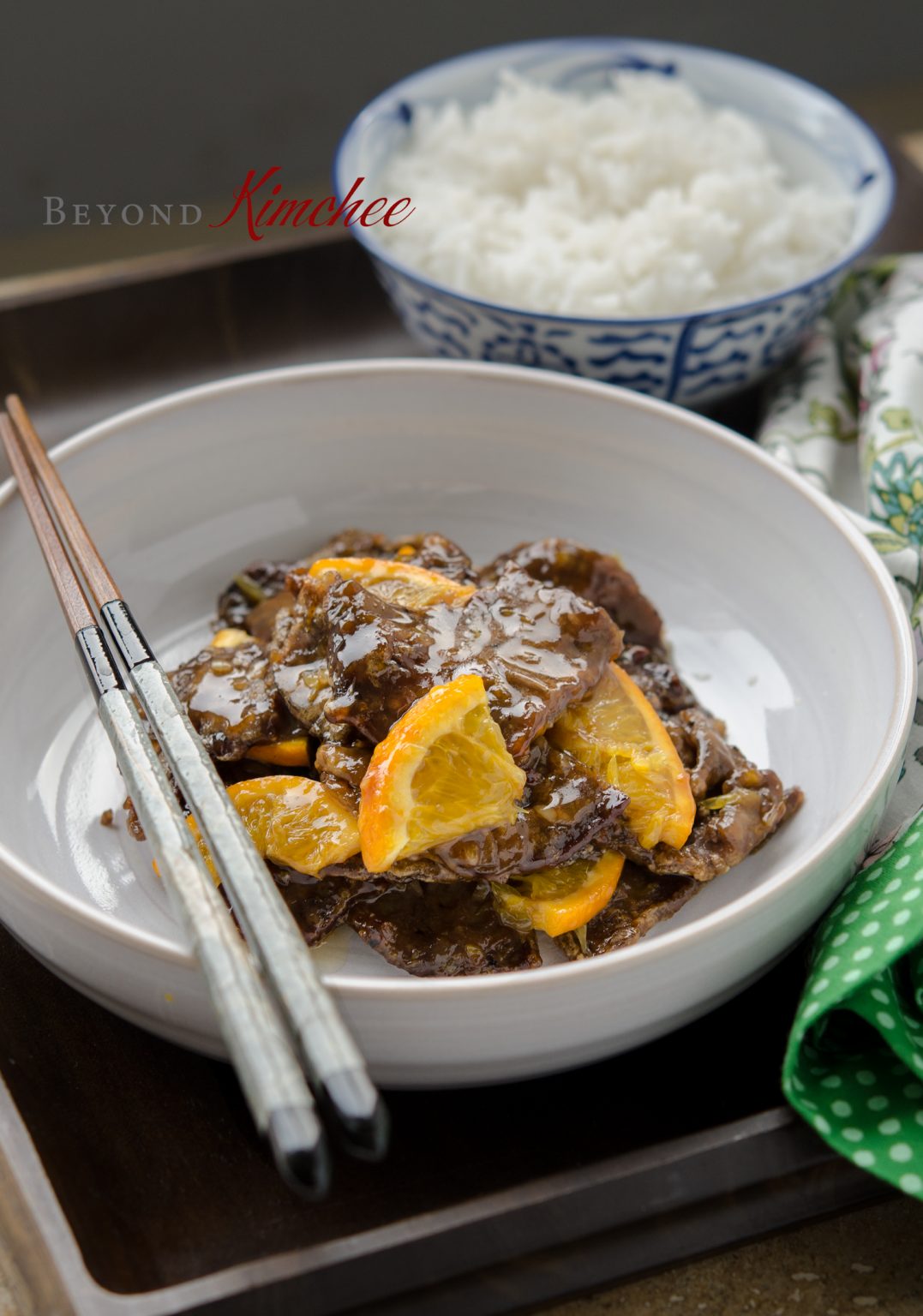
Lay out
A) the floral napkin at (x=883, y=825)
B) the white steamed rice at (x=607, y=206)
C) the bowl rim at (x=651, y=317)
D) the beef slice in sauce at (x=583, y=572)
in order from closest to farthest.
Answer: the floral napkin at (x=883, y=825) → the beef slice in sauce at (x=583, y=572) → the bowl rim at (x=651, y=317) → the white steamed rice at (x=607, y=206)

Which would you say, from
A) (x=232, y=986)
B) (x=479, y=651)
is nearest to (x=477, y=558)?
(x=479, y=651)

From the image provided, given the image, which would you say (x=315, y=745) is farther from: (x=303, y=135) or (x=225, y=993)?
(x=303, y=135)

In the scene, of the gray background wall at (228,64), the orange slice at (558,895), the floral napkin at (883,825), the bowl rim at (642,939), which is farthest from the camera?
the gray background wall at (228,64)

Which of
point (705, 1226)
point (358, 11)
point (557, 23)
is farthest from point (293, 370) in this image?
point (557, 23)

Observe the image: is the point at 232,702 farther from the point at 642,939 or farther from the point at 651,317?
the point at 651,317

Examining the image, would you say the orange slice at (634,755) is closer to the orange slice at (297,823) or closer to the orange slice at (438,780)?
the orange slice at (438,780)

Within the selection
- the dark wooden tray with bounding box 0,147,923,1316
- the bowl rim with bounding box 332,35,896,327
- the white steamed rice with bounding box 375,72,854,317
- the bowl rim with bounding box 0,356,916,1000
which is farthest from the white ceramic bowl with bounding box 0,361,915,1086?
the white steamed rice with bounding box 375,72,854,317

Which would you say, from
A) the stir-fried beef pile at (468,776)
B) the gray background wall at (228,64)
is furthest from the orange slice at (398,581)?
the gray background wall at (228,64)
